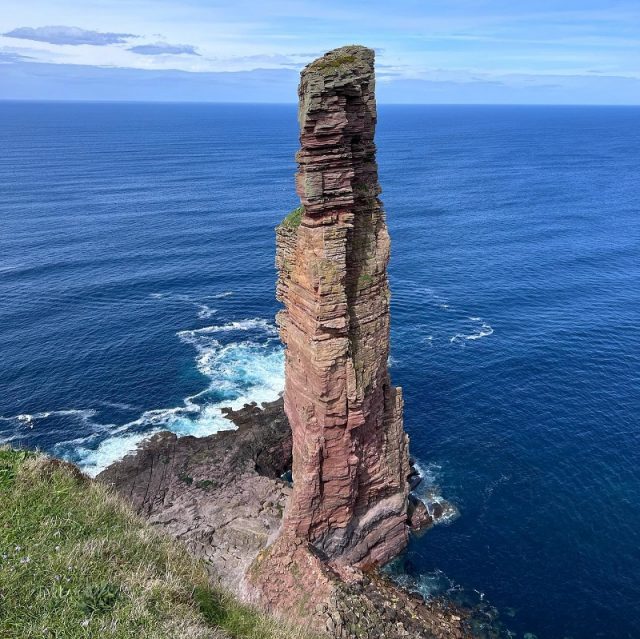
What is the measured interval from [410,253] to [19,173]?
136618mm

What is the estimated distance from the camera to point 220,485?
192 ft

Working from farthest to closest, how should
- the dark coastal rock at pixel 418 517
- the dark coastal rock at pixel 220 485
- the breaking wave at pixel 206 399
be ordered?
the breaking wave at pixel 206 399
the dark coastal rock at pixel 418 517
the dark coastal rock at pixel 220 485

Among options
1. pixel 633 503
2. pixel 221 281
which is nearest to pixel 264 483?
pixel 633 503

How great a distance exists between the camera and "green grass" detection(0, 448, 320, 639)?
17781 millimetres

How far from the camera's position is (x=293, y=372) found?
152 ft

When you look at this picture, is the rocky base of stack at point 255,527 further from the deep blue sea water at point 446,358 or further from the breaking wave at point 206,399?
the deep blue sea water at point 446,358

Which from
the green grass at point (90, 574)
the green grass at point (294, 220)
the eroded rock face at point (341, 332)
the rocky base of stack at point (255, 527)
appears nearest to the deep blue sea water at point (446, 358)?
the rocky base of stack at point (255, 527)

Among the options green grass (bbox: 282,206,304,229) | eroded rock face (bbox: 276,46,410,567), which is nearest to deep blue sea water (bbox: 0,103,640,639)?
eroded rock face (bbox: 276,46,410,567)

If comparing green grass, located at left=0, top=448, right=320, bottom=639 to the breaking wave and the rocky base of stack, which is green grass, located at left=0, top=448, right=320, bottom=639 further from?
the breaking wave

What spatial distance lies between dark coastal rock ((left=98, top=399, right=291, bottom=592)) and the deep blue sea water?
12.1 ft

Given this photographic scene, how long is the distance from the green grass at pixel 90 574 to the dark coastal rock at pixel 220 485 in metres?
25.7

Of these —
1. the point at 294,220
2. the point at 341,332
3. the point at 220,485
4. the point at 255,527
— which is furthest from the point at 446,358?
the point at 294,220

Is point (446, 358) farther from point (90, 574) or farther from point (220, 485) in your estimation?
point (90, 574)

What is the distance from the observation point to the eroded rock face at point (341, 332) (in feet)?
127
